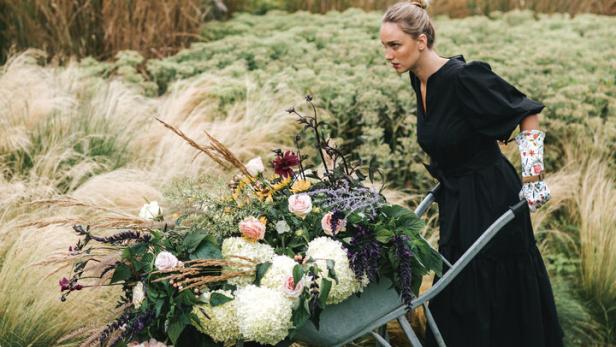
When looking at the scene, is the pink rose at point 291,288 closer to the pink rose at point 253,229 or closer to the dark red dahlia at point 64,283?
the pink rose at point 253,229

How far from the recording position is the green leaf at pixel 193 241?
216 centimetres

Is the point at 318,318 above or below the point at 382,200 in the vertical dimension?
below

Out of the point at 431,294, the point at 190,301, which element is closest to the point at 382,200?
the point at 431,294

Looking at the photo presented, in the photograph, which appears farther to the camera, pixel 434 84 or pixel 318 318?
pixel 434 84

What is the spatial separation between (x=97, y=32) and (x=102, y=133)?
236 cm

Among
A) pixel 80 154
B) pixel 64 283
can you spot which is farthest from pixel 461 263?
pixel 80 154

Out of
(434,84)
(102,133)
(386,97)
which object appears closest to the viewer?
(434,84)

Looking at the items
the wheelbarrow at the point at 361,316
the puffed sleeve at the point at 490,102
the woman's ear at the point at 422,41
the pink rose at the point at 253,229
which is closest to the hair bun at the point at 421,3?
the woman's ear at the point at 422,41

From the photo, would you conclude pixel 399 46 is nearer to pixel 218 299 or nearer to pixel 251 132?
pixel 218 299

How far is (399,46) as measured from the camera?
274 centimetres

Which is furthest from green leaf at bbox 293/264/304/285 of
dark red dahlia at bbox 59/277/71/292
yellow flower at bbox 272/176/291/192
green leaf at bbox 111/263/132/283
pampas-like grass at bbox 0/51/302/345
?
pampas-like grass at bbox 0/51/302/345

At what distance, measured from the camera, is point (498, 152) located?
292 cm

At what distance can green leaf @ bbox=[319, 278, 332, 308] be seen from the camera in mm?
2039

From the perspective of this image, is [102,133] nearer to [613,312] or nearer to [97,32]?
[97,32]
